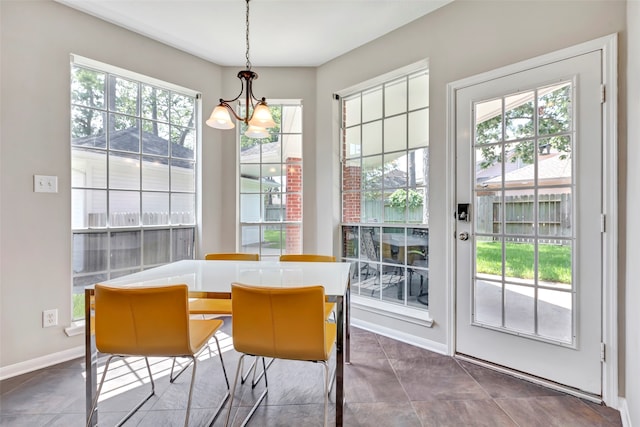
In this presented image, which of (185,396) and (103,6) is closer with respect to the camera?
(185,396)

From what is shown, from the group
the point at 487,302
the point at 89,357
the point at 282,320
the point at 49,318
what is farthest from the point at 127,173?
the point at 487,302

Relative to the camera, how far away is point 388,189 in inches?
113

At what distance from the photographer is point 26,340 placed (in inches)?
85.7

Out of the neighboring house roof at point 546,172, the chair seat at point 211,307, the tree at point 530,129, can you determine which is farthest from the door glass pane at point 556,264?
the chair seat at point 211,307

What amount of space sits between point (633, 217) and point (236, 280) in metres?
2.13

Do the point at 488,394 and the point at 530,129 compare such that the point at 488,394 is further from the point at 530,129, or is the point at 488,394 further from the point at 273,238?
the point at 273,238

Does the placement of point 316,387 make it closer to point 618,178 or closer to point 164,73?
point 618,178

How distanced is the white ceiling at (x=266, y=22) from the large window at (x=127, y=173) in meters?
0.46

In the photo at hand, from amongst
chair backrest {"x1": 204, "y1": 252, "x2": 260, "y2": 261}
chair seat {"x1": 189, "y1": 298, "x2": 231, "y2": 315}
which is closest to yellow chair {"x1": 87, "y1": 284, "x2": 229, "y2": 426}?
chair seat {"x1": 189, "y1": 298, "x2": 231, "y2": 315}

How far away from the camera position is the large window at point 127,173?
8.23ft

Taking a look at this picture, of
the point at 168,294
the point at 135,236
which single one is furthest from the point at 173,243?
the point at 168,294

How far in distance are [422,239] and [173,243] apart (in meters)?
2.51

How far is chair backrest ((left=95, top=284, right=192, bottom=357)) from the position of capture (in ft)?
4.32

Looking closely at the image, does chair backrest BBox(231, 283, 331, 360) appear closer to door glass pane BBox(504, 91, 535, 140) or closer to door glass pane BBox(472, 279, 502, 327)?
door glass pane BBox(472, 279, 502, 327)
